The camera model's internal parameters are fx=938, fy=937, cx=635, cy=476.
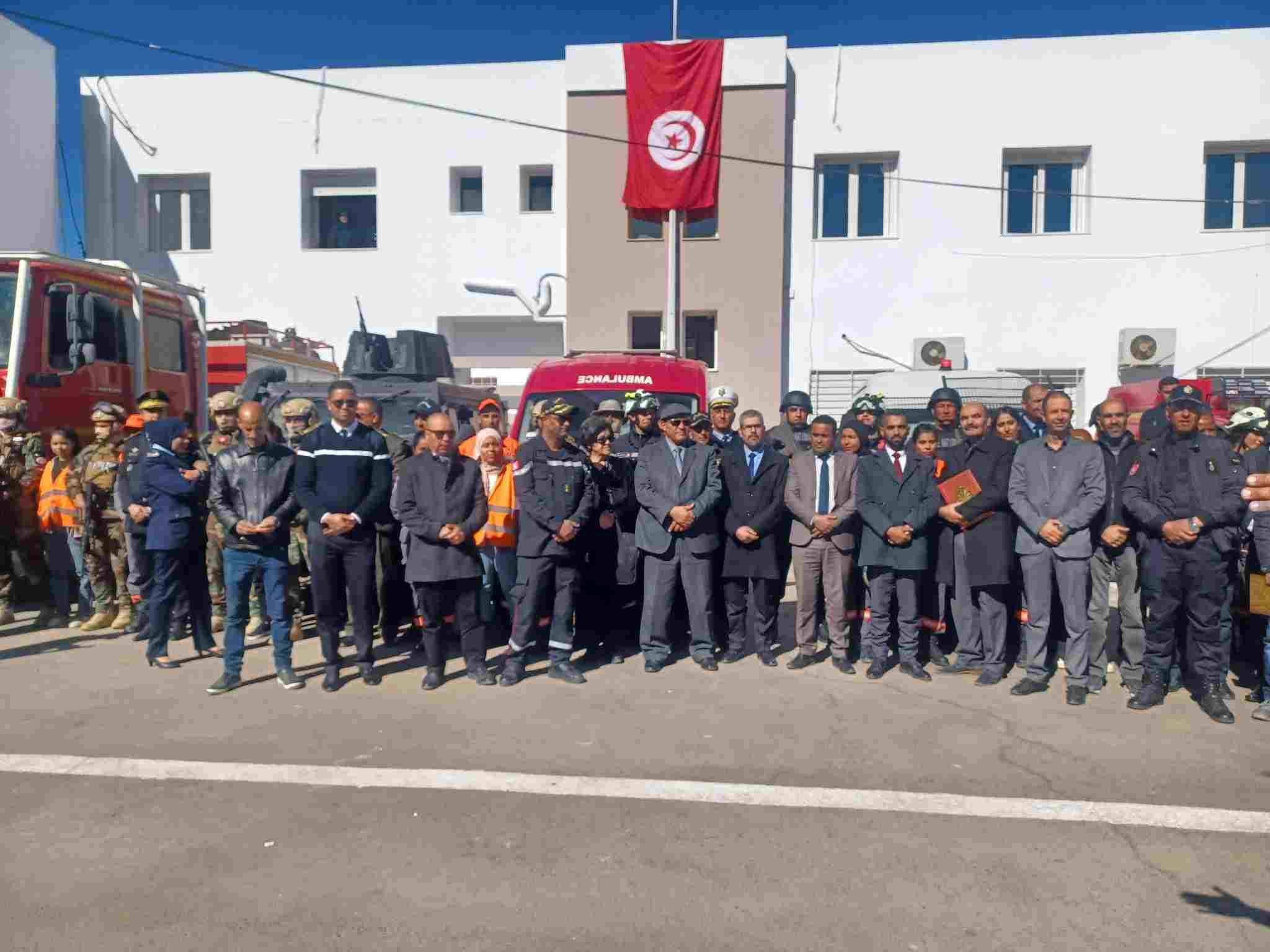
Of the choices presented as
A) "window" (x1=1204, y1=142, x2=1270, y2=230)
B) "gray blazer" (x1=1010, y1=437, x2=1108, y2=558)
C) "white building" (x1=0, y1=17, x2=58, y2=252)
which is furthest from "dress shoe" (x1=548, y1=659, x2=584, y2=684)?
"white building" (x1=0, y1=17, x2=58, y2=252)

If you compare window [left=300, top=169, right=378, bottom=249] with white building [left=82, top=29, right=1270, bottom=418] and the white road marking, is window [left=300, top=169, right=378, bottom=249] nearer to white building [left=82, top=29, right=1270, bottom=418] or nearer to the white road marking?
white building [left=82, top=29, right=1270, bottom=418]

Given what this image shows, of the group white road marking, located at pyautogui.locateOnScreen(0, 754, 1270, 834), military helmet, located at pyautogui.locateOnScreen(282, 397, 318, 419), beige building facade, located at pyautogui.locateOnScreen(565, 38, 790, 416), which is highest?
beige building facade, located at pyautogui.locateOnScreen(565, 38, 790, 416)

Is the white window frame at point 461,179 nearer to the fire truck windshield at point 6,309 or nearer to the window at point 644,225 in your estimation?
the window at point 644,225

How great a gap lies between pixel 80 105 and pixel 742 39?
14.6 metres

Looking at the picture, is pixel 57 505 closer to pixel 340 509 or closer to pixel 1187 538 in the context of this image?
pixel 340 509

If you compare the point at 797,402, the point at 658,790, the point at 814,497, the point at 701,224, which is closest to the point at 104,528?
the point at 658,790

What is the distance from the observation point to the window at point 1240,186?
1698 cm

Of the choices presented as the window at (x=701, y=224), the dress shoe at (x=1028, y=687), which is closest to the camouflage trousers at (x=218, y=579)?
the dress shoe at (x=1028, y=687)

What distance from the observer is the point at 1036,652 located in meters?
6.61

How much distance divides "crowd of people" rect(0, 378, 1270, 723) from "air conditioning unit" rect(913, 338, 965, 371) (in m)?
9.65

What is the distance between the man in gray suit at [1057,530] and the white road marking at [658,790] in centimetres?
194

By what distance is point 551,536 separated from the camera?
22.2ft

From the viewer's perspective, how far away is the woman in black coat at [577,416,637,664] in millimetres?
7297

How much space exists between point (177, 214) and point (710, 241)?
12.3 metres
